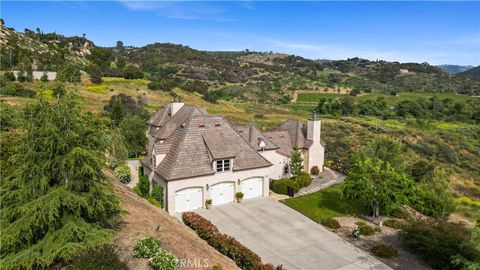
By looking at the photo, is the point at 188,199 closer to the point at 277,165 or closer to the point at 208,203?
the point at 208,203

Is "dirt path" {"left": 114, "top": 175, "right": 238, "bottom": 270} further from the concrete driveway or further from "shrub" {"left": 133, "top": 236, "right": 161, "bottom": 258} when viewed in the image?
the concrete driveway

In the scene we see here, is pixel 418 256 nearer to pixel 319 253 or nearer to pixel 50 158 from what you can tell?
pixel 319 253

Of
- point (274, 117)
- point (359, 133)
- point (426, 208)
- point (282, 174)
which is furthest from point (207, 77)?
point (426, 208)

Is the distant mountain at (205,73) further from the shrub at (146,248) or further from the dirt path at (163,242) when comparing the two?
the shrub at (146,248)

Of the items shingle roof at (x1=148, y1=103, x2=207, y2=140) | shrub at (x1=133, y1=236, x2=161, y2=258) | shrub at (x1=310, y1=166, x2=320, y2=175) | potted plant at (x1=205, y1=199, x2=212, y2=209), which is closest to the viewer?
shrub at (x1=133, y1=236, x2=161, y2=258)

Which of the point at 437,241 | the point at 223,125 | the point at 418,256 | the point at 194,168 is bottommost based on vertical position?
the point at 418,256

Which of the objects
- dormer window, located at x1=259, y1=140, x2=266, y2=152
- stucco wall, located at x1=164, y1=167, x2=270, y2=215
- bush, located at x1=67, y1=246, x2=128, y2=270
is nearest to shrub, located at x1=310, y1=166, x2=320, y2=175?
dormer window, located at x1=259, y1=140, x2=266, y2=152
